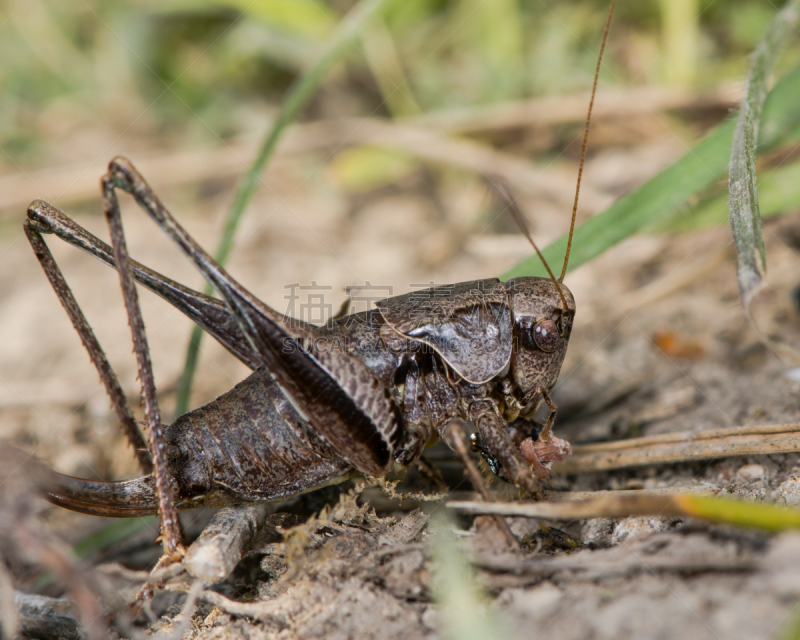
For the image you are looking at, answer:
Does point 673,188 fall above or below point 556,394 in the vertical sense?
above

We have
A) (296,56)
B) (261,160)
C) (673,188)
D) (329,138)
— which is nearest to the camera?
(673,188)

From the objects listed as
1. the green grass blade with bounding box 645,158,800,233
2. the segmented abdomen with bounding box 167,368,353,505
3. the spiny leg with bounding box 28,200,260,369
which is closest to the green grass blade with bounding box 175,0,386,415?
the spiny leg with bounding box 28,200,260,369

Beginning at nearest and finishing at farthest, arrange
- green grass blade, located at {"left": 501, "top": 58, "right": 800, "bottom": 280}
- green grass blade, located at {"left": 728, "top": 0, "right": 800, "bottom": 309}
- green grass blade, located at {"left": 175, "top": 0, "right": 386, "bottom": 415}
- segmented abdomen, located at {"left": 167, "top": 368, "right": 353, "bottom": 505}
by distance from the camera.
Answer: green grass blade, located at {"left": 728, "top": 0, "right": 800, "bottom": 309}, segmented abdomen, located at {"left": 167, "top": 368, "right": 353, "bottom": 505}, green grass blade, located at {"left": 501, "top": 58, "right": 800, "bottom": 280}, green grass blade, located at {"left": 175, "top": 0, "right": 386, "bottom": 415}

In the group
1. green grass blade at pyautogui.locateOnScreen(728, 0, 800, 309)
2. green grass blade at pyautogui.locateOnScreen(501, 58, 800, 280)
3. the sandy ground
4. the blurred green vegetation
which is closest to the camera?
the sandy ground

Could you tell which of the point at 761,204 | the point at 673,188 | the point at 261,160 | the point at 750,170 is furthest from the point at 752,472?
the point at 261,160

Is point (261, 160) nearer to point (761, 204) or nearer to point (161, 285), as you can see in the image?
point (161, 285)

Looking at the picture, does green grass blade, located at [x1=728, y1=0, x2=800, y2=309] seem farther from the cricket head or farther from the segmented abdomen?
the segmented abdomen
